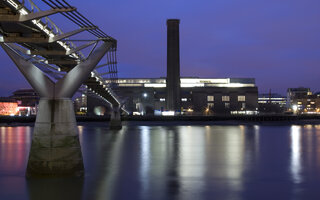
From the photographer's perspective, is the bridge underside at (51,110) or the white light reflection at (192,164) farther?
the white light reflection at (192,164)

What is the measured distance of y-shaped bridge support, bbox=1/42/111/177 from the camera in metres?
22.5

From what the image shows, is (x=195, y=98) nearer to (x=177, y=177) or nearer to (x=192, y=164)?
(x=192, y=164)

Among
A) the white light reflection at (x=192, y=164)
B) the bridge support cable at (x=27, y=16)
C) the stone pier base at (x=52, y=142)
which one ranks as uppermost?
the bridge support cable at (x=27, y=16)

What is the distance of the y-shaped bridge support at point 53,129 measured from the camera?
22.5 m

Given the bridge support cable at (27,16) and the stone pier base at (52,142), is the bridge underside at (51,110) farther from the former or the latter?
the bridge support cable at (27,16)

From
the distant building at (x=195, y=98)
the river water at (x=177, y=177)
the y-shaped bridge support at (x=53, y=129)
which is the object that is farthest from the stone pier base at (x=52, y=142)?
the distant building at (x=195, y=98)

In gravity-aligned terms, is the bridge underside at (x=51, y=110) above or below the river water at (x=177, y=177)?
above

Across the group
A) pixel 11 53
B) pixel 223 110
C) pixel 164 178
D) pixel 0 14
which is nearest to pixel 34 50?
pixel 11 53

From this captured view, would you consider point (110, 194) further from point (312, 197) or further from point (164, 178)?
point (312, 197)

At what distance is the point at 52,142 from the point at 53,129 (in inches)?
29.9

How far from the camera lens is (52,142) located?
73.9 feet

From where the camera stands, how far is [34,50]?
80.1 feet

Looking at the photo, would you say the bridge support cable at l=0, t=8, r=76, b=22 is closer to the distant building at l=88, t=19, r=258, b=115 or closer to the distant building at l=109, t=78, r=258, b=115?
the distant building at l=88, t=19, r=258, b=115

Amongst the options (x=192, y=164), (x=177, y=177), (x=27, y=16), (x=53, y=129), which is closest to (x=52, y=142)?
(x=53, y=129)
